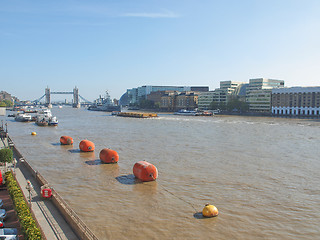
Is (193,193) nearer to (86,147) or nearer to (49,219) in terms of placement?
(49,219)

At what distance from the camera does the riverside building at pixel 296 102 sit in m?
139

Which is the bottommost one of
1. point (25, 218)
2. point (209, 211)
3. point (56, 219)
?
point (209, 211)

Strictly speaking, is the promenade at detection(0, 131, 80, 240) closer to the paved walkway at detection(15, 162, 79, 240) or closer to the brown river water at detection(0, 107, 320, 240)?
the paved walkway at detection(15, 162, 79, 240)

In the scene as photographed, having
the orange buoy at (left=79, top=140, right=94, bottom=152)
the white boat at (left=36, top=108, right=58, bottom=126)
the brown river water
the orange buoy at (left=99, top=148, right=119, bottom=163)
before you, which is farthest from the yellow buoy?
the white boat at (left=36, top=108, right=58, bottom=126)

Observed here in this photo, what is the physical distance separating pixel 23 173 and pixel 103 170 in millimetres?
6871

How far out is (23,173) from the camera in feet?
72.9

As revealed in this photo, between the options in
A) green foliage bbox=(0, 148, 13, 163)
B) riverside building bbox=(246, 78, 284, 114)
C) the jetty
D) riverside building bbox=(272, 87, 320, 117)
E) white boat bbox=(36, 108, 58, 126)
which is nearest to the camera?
the jetty

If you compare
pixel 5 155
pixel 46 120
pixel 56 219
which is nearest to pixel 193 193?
pixel 56 219

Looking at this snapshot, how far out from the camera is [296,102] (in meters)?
147

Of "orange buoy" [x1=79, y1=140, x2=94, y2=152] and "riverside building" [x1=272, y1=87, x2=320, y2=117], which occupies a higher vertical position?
"riverside building" [x1=272, y1=87, x2=320, y2=117]

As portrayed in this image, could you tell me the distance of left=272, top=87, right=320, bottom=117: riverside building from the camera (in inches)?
5458

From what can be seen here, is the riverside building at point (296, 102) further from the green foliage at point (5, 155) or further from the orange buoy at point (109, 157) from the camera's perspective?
the green foliage at point (5, 155)

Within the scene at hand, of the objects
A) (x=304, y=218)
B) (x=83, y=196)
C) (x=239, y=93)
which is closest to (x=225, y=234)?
(x=304, y=218)

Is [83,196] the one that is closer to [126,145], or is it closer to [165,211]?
[165,211]
